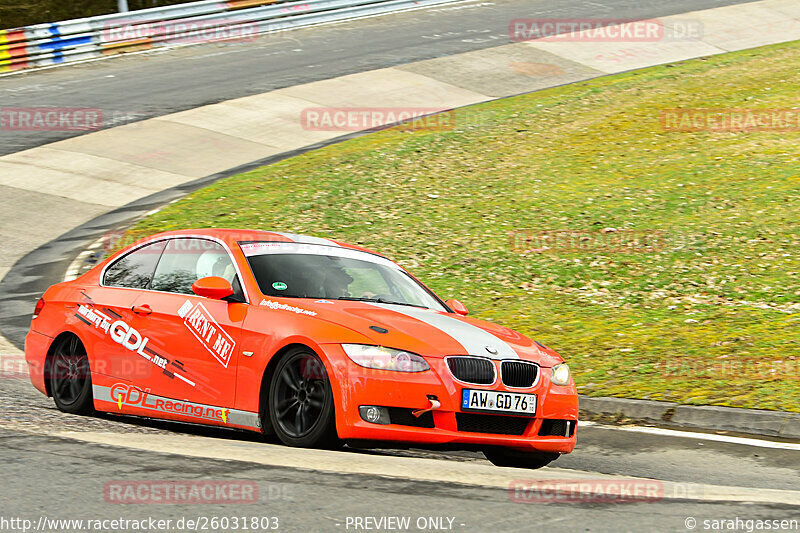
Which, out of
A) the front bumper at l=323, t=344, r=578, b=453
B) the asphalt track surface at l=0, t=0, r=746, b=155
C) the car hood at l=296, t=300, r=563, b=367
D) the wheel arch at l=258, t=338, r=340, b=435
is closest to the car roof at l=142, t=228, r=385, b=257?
the car hood at l=296, t=300, r=563, b=367

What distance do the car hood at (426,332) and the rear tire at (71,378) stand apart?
207 centimetres

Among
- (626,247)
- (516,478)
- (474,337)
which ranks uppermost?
(474,337)

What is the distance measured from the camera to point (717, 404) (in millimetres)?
8906

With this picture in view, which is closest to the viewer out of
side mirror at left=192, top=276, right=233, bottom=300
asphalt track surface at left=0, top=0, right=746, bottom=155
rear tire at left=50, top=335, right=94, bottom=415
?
side mirror at left=192, top=276, right=233, bottom=300

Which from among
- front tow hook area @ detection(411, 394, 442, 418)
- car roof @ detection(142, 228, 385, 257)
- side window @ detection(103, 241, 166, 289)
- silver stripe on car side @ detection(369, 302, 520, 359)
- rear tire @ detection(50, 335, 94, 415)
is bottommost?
rear tire @ detection(50, 335, 94, 415)

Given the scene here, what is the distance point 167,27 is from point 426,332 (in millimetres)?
23921

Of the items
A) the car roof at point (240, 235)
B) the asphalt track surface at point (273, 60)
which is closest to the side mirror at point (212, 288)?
the car roof at point (240, 235)

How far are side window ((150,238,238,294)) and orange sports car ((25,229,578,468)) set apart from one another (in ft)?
0.03

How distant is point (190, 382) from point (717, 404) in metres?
4.44

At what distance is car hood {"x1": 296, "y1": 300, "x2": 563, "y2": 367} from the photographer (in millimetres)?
6570

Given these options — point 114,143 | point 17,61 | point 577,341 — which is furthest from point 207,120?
point 577,341

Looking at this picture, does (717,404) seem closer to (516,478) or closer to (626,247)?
(516,478)

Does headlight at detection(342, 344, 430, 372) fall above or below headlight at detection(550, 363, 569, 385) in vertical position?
above

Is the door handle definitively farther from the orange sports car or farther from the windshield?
the windshield
